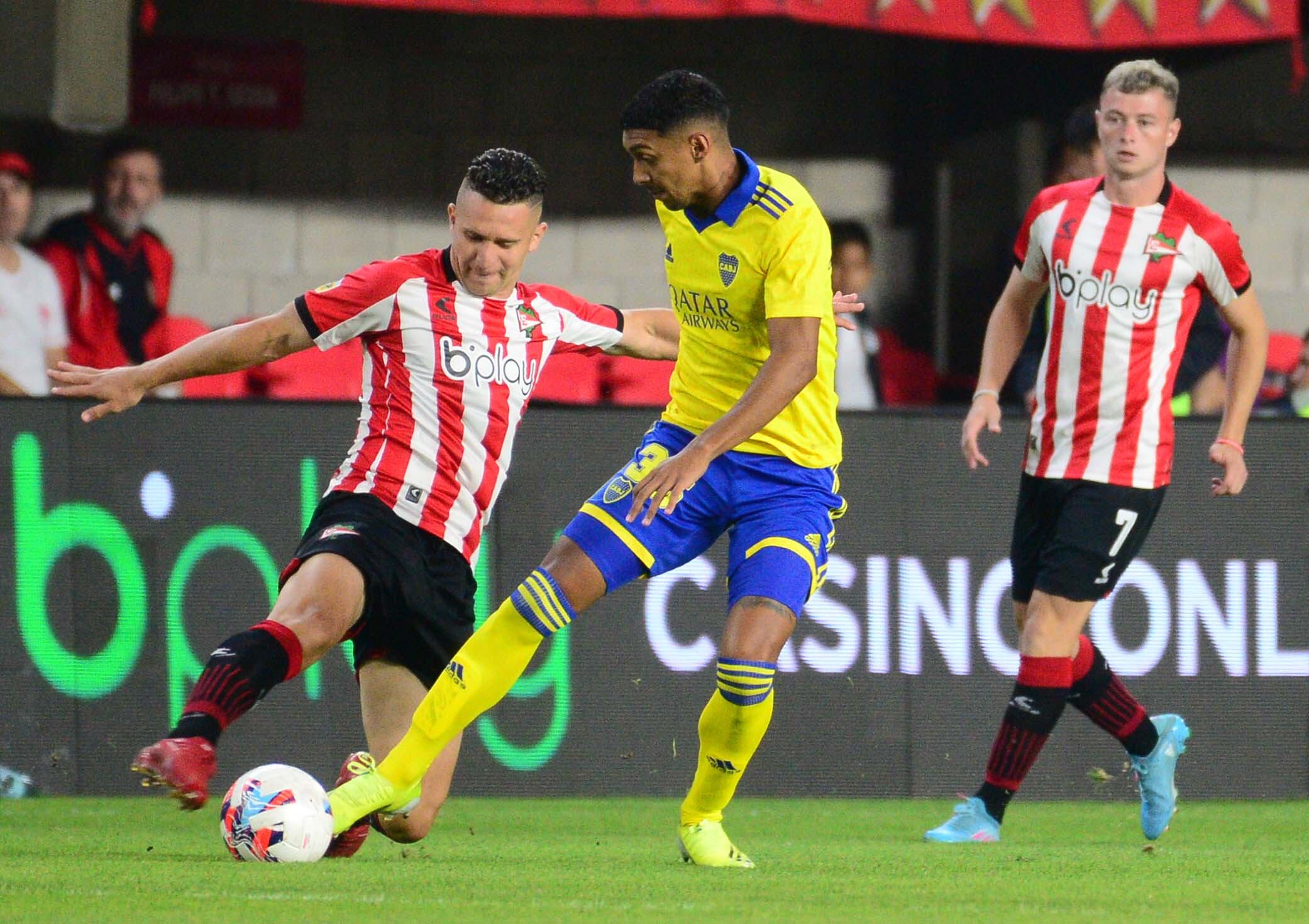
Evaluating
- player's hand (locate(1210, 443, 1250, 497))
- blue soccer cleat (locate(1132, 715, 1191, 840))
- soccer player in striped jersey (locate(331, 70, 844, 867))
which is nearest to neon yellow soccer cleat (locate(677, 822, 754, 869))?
soccer player in striped jersey (locate(331, 70, 844, 867))

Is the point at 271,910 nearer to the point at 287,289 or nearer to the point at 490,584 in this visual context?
the point at 490,584

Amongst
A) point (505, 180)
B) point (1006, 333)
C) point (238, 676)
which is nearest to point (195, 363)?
point (238, 676)

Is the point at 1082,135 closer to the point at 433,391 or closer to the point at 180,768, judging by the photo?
the point at 433,391

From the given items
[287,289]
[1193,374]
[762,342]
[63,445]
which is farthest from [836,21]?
[762,342]

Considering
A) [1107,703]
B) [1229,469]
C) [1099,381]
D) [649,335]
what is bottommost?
[1107,703]

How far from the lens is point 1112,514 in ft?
19.2

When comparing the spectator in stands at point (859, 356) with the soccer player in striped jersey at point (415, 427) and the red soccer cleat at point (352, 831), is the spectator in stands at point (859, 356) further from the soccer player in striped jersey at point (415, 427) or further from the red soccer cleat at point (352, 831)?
the red soccer cleat at point (352, 831)

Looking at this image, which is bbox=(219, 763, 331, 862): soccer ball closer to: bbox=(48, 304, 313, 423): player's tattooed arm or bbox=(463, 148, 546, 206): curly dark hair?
bbox=(48, 304, 313, 423): player's tattooed arm

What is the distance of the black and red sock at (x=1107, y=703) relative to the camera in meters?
6.05

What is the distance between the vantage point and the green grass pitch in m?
4.01

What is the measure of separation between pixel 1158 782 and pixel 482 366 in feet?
7.70

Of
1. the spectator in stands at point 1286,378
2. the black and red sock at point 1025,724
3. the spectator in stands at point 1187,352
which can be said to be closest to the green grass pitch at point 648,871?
the black and red sock at point 1025,724

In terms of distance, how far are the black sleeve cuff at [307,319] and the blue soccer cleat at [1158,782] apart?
274cm

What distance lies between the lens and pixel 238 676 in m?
4.76
